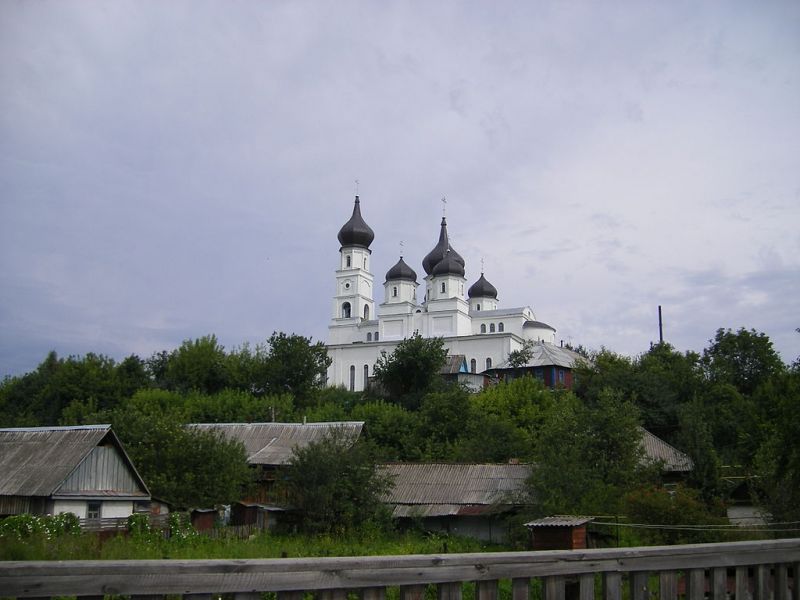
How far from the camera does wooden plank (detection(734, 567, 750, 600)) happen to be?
360 centimetres

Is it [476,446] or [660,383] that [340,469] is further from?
[660,383]

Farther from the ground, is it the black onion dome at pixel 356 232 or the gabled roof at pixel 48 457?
the black onion dome at pixel 356 232

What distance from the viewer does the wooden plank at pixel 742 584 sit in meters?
3.60

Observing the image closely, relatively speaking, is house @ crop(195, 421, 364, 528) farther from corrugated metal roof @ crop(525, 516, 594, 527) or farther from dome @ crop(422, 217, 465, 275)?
dome @ crop(422, 217, 465, 275)

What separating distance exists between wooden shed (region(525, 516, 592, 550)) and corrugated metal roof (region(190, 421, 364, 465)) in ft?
43.0

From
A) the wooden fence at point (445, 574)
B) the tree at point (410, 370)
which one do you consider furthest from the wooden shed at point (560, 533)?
the tree at point (410, 370)

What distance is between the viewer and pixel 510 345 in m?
Answer: 71.5

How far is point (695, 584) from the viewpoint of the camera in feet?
11.4

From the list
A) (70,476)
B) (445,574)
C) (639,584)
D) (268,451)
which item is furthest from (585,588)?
(268,451)

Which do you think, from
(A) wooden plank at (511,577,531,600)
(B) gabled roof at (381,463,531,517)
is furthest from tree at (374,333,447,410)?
(A) wooden plank at (511,577,531,600)

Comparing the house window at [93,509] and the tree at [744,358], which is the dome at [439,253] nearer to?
the tree at [744,358]

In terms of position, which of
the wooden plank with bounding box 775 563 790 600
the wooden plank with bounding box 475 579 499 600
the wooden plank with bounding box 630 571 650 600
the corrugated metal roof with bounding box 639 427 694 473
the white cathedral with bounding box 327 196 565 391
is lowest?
the corrugated metal roof with bounding box 639 427 694 473

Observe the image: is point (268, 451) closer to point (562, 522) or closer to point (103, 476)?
point (103, 476)

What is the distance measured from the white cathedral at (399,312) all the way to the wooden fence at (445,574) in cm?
7019
